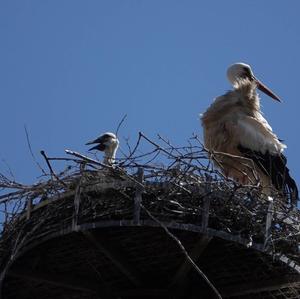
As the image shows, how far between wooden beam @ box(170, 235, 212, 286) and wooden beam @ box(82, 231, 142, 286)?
8.6 inches

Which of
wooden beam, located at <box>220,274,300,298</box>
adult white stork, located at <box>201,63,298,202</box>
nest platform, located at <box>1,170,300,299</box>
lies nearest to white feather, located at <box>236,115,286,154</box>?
adult white stork, located at <box>201,63,298,202</box>

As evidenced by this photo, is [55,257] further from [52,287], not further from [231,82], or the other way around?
[231,82]

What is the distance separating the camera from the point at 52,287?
5965mm

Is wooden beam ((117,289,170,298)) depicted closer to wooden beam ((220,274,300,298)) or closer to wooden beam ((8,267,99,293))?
wooden beam ((8,267,99,293))

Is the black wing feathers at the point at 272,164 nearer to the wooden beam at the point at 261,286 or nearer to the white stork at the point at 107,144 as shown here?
the white stork at the point at 107,144

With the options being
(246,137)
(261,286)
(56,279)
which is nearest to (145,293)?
(56,279)

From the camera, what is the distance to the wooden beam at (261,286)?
5.47 meters

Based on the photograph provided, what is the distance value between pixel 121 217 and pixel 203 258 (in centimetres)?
57

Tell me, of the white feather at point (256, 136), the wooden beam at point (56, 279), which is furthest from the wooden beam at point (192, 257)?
the white feather at point (256, 136)

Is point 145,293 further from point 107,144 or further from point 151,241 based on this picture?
point 107,144

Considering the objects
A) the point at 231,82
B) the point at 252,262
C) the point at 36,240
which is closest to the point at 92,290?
the point at 36,240

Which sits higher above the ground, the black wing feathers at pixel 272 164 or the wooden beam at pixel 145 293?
the black wing feathers at pixel 272 164

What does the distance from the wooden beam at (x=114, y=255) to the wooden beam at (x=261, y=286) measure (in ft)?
1.62

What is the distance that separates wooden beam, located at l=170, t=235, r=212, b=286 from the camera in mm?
5268
